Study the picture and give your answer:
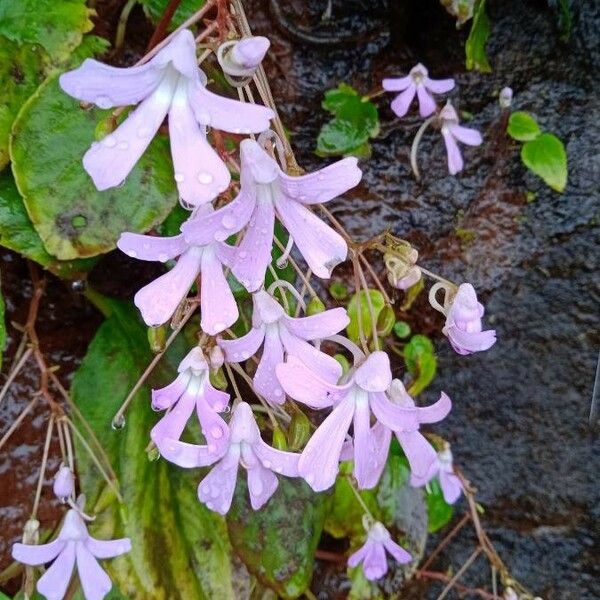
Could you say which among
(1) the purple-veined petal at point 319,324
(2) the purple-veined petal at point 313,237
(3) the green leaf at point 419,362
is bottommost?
(3) the green leaf at point 419,362

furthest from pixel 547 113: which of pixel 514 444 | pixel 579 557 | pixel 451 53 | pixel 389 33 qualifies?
pixel 579 557

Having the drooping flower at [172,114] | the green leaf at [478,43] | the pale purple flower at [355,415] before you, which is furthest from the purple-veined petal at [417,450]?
the green leaf at [478,43]

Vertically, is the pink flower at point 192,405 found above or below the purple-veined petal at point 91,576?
above

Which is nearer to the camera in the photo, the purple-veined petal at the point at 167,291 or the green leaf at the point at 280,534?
the purple-veined petal at the point at 167,291

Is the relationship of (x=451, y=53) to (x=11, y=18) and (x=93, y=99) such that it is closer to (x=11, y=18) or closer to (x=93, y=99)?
(x=11, y=18)

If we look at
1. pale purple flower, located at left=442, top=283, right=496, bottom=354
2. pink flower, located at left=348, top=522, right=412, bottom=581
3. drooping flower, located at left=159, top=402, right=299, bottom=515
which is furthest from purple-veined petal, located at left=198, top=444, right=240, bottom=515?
pink flower, located at left=348, top=522, right=412, bottom=581

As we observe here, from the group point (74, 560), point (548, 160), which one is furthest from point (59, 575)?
point (548, 160)

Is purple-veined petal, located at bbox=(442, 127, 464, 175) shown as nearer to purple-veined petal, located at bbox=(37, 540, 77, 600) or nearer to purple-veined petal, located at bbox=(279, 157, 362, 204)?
purple-veined petal, located at bbox=(279, 157, 362, 204)

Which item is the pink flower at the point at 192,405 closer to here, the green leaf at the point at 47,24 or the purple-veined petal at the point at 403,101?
the green leaf at the point at 47,24
